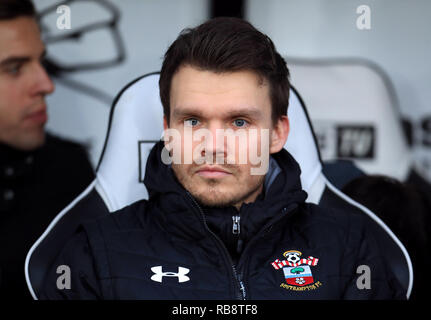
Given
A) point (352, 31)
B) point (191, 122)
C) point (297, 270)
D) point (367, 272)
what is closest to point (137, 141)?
point (191, 122)

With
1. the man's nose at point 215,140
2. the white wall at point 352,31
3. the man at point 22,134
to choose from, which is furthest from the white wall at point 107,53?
the man's nose at point 215,140

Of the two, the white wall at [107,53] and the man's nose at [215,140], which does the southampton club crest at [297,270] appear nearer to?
the man's nose at [215,140]

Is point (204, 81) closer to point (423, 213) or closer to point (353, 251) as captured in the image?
point (353, 251)

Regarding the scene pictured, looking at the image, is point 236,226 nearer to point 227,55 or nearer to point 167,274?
point 167,274

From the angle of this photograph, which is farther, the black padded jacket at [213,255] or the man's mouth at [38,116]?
the man's mouth at [38,116]

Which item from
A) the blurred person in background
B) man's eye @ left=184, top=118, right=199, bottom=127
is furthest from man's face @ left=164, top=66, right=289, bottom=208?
the blurred person in background

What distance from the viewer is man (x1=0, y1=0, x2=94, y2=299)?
4.39ft

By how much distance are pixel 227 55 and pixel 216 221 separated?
0.29 meters

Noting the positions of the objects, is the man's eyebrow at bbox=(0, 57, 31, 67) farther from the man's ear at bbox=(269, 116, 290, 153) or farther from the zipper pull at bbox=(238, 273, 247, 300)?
the zipper pull at bbox=(238, 273, 247, 300)

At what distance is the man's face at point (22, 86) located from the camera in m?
1.36

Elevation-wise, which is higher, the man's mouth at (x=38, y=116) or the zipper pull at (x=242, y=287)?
the man's mouth at (x=38, y=116)

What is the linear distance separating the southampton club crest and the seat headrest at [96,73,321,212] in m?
0.20
